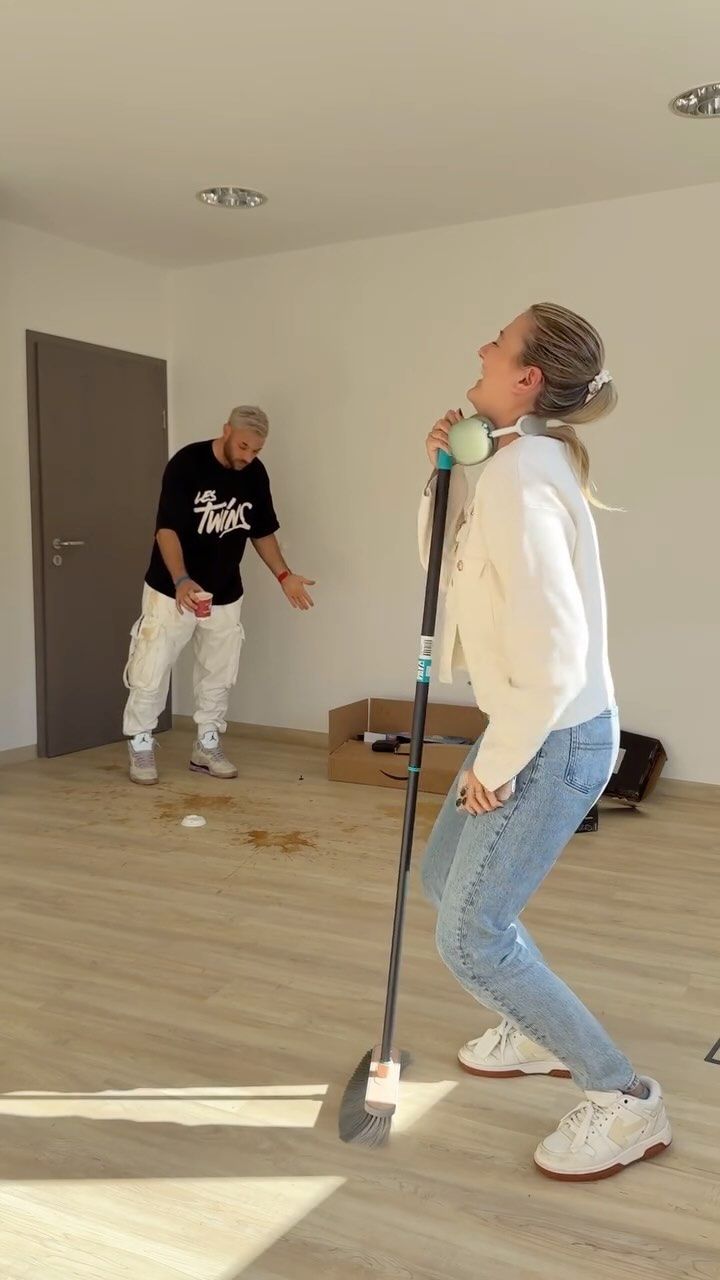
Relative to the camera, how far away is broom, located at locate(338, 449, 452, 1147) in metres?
1.98

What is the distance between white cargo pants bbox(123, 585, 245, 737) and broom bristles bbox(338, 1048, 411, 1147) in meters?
2.70

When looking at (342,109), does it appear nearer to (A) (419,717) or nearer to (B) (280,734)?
(A) (419,717)

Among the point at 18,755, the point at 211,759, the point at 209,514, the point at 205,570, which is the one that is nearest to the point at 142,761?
the point at 211,759

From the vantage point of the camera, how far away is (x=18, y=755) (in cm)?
493

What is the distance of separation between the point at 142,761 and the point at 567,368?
3300 millimetres

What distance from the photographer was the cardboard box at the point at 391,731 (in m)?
4.45

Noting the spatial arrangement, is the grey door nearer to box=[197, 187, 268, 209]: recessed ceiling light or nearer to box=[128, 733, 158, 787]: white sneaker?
box=[128, 733, 158, 787]: white sneaker

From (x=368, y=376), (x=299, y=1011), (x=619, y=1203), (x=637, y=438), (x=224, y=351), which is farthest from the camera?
(x=224, y=351)

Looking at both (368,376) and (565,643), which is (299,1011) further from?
(368,376)

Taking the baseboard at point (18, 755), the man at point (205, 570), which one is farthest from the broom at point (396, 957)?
the baseboard at point (18, 755)

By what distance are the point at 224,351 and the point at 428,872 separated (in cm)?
405

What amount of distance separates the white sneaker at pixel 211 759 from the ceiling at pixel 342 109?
230cm

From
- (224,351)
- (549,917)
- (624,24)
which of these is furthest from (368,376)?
(549,917)

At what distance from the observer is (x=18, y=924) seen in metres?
2.97
